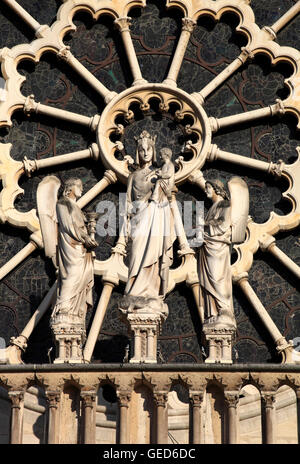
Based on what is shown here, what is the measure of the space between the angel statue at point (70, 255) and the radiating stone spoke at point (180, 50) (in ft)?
10.8

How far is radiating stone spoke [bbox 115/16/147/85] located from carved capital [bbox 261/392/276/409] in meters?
5.91

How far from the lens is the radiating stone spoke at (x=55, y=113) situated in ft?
101

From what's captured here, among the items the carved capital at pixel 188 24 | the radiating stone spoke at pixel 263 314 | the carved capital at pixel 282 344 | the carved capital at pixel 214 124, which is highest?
the carved capital at pixel 188 24

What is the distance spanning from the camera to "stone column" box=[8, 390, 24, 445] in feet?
87.9

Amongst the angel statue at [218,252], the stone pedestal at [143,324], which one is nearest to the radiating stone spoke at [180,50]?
the angel statue at [218,252]

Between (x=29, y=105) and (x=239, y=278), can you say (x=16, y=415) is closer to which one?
(x=239, y=278)

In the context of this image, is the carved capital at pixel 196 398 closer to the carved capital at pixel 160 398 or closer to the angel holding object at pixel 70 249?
the carved capital at pixel 160 398

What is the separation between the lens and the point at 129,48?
31188 mm

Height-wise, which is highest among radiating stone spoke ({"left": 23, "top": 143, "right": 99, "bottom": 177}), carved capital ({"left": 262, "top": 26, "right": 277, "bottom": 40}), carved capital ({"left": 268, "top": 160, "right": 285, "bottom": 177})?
carved capital ({"left": 262, "top": 26, "right": 277, "bottom": 40})

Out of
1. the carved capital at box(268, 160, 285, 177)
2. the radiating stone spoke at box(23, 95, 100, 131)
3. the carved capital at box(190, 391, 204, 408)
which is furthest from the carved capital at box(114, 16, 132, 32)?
the carved capital at box(190, 391, 204, 408)

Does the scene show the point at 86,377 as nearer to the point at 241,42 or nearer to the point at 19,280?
the point at 19,280

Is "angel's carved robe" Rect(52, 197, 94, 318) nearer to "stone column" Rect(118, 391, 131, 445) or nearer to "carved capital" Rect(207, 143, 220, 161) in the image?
"stone column" Rect(118, 391, 131, 445)

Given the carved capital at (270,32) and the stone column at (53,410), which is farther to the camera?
the carved capital at (270,32)
